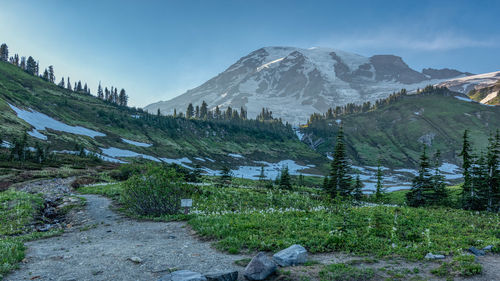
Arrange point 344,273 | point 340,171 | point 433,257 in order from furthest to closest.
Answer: point 340,171 < point 433,257 < point 344,273

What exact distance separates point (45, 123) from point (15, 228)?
126668mm

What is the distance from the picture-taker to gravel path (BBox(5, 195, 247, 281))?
29.2 ft

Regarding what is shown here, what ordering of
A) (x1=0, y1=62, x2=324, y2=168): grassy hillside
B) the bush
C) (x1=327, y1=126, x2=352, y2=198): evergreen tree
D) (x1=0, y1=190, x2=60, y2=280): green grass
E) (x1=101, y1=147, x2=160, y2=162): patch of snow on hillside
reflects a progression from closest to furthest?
1. (x1=0, y1=190, x2=60, y2=280): green grass
2. the bush
3. (x1=327, y1=126, x2=352, y2=198): evergreen tree
4. (x1=0, y1=62, x2=324, y2=168): grassy hillside
5. (x1=101, y1=147, x2=160, y2=162): patch of snow on hillside

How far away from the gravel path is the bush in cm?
319

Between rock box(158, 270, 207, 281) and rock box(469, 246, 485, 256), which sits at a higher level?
rock box(158, 270, 207, 281)

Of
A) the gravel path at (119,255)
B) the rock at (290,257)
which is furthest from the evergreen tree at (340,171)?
the rock at (290,257)

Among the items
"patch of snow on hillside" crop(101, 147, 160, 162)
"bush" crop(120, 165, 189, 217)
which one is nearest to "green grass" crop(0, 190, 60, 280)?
"bush" crop(120, 165, 189, 217)

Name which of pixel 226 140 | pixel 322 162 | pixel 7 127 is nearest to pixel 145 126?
pixel 226 140

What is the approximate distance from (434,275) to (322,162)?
628ft

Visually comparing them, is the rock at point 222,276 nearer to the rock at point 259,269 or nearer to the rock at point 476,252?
the rock at point 259,269

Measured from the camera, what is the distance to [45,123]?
115 m

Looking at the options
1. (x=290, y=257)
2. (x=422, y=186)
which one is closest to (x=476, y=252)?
(x=290, y=257)

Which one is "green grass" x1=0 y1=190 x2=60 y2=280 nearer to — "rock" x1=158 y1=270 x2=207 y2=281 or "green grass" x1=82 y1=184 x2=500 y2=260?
"rock" x1=158 y1=270 x2=207 y2=281

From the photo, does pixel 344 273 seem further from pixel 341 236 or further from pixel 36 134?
pixel 36 134
